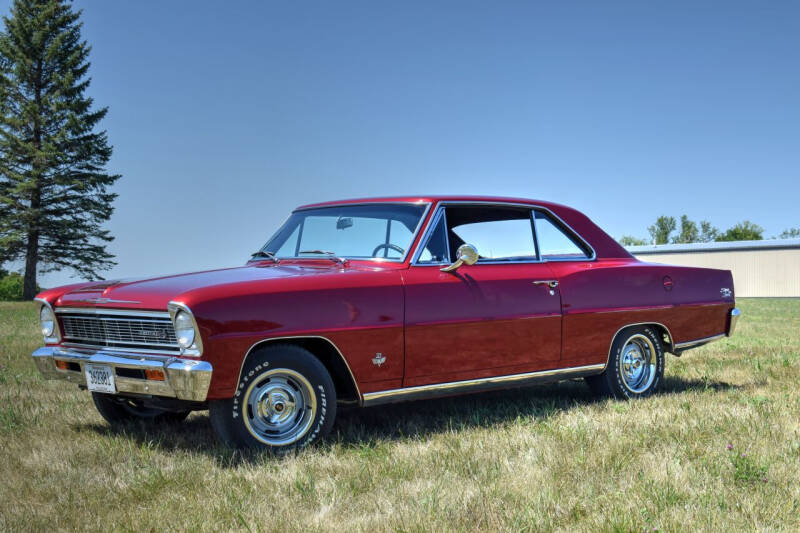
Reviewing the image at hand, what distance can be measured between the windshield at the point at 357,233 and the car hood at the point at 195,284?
0.22 metres

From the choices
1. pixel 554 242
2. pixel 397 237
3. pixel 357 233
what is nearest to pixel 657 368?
pixel 554 242

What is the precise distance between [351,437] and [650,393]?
3.11 meters

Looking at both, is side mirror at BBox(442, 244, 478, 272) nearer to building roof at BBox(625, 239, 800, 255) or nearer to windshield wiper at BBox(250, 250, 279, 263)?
windshield wiper at BBox(250, 250, 279, 263)

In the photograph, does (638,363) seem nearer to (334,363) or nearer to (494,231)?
(494,231)

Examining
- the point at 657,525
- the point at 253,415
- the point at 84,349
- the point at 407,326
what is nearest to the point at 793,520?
the point at 657,525

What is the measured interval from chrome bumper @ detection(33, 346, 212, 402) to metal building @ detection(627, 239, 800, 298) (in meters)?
46.1

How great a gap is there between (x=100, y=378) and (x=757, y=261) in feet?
167

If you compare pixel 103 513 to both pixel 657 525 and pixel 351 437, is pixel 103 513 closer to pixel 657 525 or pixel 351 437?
pixel 351 437

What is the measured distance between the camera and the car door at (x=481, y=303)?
5.25m

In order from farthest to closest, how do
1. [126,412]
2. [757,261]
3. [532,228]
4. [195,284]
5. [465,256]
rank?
[757,261], [532,228], [126,412], [465,256], [195,284]

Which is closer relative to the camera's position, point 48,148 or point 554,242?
point 554,242

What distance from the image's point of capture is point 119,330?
498 cm

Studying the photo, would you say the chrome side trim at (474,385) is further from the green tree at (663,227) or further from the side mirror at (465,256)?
the green tree at (663,227)

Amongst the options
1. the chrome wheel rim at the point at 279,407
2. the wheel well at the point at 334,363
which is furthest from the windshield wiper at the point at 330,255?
the chrome wheel rim at the point at 279,407
